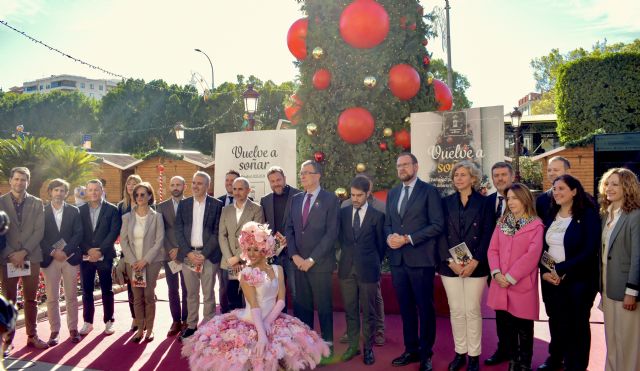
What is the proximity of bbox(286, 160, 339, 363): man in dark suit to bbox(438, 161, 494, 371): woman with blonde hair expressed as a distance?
115 centimetres

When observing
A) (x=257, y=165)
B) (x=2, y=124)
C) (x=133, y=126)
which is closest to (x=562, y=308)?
(x=257, y=165)

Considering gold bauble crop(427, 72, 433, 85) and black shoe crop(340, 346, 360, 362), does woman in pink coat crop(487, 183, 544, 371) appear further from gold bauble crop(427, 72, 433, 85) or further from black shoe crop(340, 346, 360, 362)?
gold bauble crop(427, 72, 433, 85)

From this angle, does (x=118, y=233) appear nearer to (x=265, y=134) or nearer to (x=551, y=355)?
(x=265, y=134)

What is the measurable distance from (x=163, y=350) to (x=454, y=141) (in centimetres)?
440

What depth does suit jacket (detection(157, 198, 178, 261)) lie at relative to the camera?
20.1 ft

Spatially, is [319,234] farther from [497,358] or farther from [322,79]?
[322,79]

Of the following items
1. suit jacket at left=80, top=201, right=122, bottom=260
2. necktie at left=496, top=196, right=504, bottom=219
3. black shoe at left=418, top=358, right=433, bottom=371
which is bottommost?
black shoe at left=418, top=358, right=433, bottom=371

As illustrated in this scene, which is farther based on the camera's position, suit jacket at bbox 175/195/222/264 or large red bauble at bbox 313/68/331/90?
large red bauble at bbox 313/68/331/90

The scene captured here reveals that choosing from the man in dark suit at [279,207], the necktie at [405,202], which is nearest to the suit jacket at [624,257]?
the necktie at [405,202]

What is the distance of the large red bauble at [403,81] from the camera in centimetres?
688

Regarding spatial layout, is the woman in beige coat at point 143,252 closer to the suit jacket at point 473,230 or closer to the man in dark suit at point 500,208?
the suit jacket at point 473,230

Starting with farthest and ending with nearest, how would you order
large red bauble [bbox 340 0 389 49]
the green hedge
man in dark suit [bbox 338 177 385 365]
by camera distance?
the green hedge < large red bauble [bbox 340 0 389 49] < man in dark suit [bbox 338 177 385 365]

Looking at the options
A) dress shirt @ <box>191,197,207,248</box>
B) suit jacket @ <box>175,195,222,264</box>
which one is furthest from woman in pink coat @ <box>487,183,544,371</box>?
dress shirt @ <box>191,197,207,248</box>

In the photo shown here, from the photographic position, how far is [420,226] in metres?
4.74
